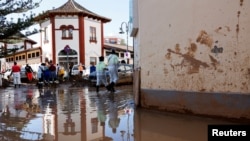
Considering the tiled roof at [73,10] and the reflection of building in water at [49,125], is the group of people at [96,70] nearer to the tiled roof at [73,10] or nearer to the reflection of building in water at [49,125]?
the reflection of building in water at [49,125]

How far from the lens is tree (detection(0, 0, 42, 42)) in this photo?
36.8 feet

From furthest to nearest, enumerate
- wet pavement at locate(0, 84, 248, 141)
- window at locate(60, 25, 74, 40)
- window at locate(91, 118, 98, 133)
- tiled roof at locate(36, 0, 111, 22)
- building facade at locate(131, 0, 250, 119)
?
window at locate(60, 25, 74, 40), tiled roof at locate(36, 0, 111, 22), building facade at locate(131, 0, 250, 119), window at locate(91, 118, 98, 133), wet pavement at locate(0, 84, 248, 141)

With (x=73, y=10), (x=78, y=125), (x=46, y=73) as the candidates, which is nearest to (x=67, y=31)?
(x=73, y=10)

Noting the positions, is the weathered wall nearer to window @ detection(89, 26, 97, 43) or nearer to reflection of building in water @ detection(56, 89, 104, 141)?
reflection of building in water @ detection(56, 89, 104, 141)

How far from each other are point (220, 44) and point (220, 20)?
47 centimetres

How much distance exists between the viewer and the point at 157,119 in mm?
7652

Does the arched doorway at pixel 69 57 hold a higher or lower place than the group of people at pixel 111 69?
higher

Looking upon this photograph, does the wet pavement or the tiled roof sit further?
the tiled roof

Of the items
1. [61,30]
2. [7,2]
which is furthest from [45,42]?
[7,2]

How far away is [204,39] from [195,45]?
25 cm

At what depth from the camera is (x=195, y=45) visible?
7941 mm

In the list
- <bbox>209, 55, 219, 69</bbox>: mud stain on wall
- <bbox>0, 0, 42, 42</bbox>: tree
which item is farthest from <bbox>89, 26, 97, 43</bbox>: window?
<bbox>209, 55, 219, 69</bbox>: mud stain on wall

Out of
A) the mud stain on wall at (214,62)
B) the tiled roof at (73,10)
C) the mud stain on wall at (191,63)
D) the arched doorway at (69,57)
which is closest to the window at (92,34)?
the tiled roof at (73,10)

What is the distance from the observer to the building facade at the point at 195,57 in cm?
718
